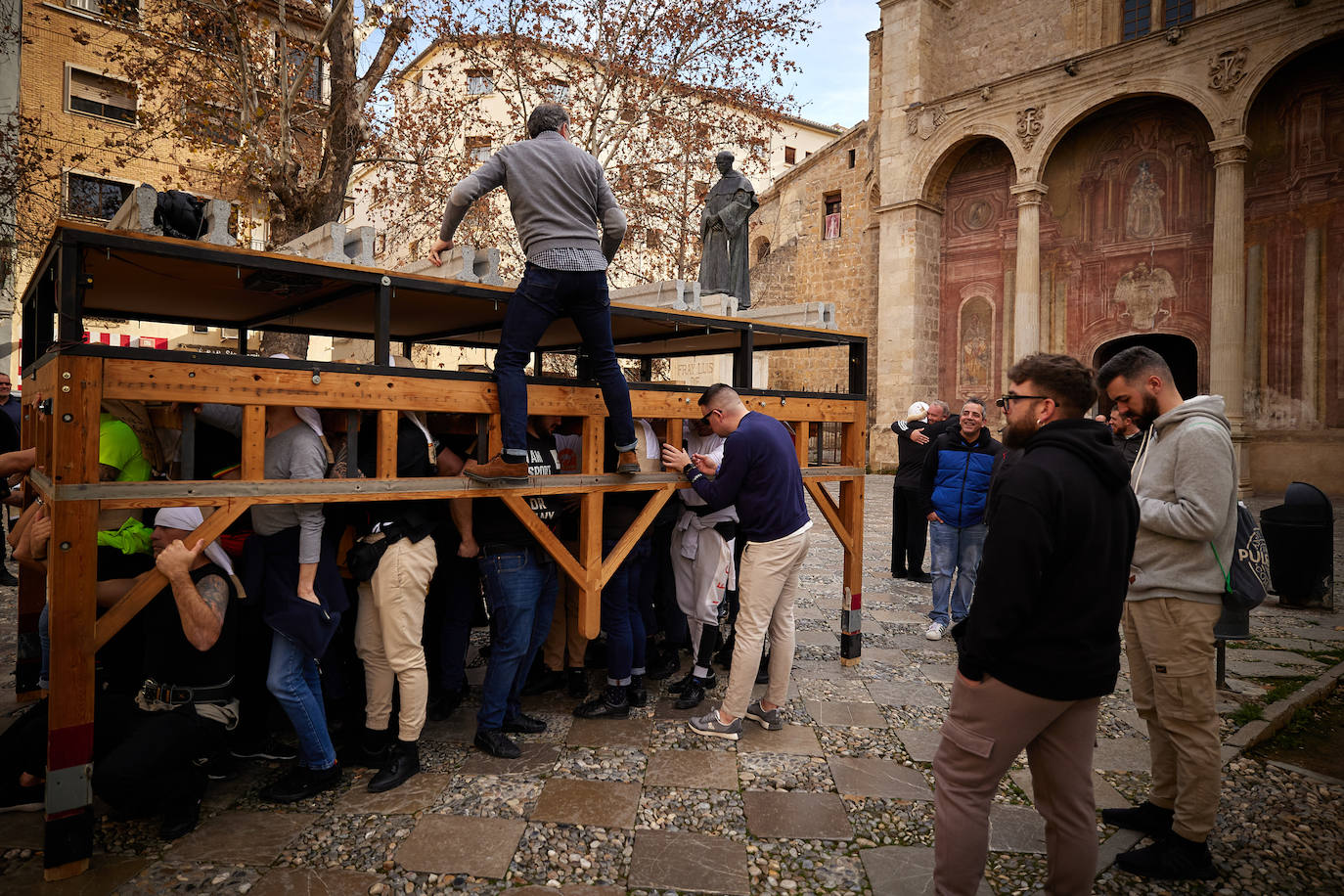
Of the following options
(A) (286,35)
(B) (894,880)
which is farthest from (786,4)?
(B) (894,880)

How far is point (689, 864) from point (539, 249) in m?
2.83

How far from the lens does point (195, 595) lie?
3.27 metres

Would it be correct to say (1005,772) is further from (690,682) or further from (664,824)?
(690,682)

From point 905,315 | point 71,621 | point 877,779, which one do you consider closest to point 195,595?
point 71,621

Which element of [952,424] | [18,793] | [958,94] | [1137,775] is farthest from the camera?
[958,94]

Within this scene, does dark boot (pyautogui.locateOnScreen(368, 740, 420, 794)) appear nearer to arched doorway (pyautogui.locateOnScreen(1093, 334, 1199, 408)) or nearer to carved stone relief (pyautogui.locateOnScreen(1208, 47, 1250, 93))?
arched doorway (pyautogui.locateOnScreen(1093, 334, 1199, 408))

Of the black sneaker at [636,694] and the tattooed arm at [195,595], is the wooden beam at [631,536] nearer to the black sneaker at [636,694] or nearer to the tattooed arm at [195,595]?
the black sneaker at [636,694]

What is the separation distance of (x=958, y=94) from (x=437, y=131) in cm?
1429

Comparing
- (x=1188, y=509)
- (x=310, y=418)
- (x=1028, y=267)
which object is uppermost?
(x=1028, y=267)

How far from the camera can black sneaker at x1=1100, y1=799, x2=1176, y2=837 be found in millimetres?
3489

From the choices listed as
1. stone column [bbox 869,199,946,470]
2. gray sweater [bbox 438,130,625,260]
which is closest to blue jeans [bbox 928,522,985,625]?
gray sweater [bbox 438,130,625,260]

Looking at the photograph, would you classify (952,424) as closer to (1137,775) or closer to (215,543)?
(1137,775)

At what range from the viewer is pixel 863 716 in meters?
4.87

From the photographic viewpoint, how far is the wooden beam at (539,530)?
4020mm
